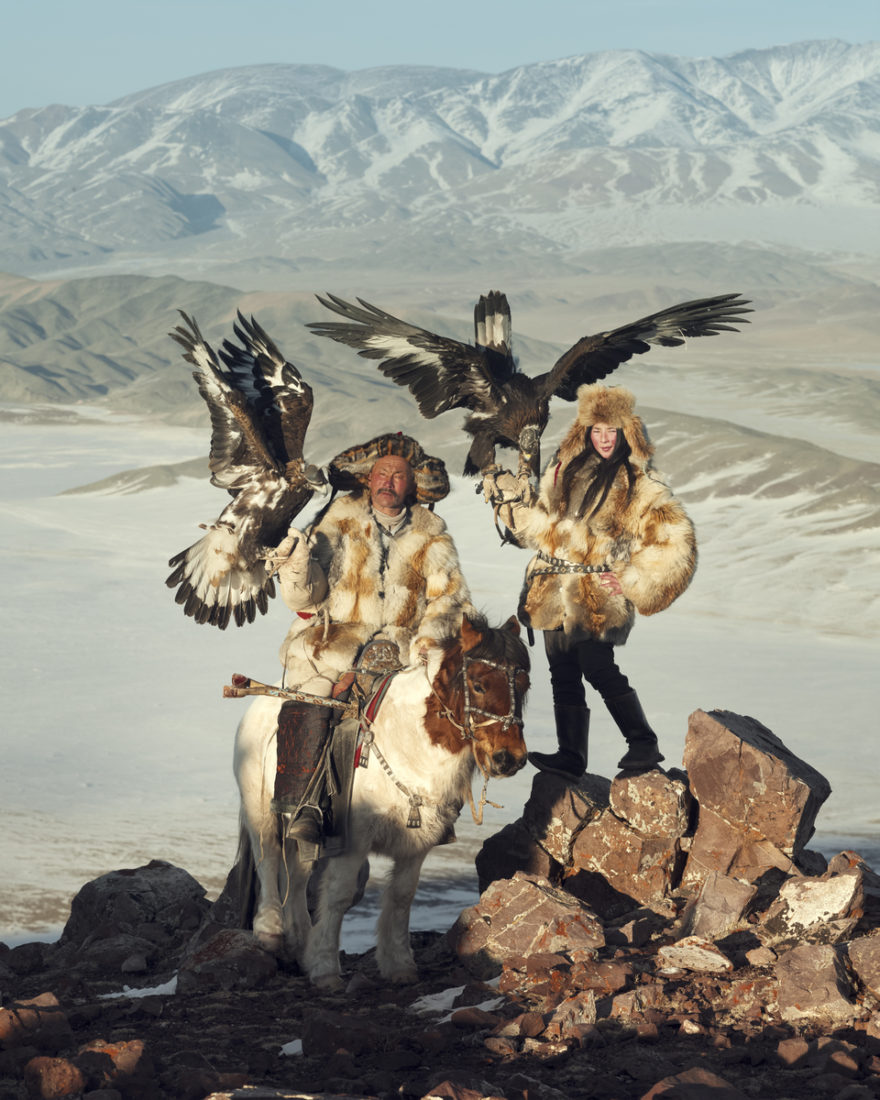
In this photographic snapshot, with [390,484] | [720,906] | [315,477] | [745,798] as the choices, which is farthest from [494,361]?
[720,906]

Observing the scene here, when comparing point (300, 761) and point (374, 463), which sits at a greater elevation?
point (374, 463)

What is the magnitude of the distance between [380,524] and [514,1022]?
256cm

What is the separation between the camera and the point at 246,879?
23.7 ft

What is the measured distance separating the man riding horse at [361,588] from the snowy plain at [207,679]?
2448mm

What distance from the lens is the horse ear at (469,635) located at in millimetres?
6004

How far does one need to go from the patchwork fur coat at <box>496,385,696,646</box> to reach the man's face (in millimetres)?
654

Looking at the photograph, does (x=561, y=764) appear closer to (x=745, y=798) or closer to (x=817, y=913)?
(x=745, y=798)

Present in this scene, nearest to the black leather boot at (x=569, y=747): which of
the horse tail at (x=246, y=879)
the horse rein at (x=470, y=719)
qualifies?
the horse rein at (x=470, y=719)

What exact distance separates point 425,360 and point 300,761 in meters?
2.27

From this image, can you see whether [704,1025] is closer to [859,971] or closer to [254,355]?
[859,971]

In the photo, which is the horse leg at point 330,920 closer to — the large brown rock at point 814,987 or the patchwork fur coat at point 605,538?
the patchwork fur coat at point 605,538

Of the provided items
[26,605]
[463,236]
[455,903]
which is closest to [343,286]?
[463,236]

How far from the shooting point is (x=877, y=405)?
182ft

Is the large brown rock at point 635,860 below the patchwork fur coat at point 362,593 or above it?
below
